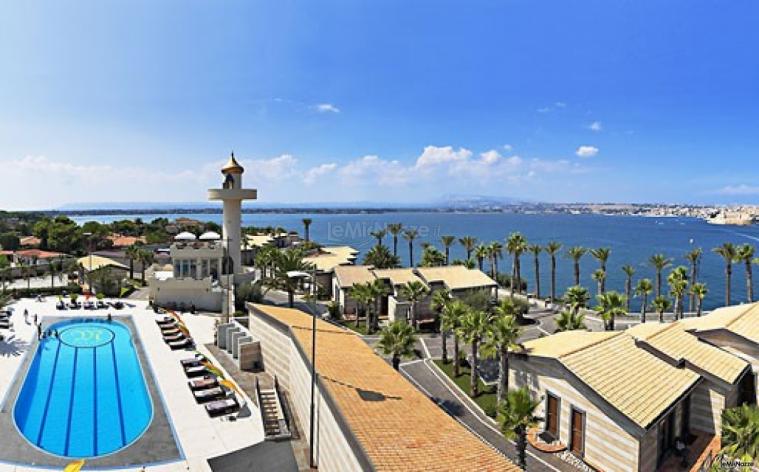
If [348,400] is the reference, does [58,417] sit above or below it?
below

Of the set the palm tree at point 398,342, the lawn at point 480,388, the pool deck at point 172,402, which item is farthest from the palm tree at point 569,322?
the pool deck at point 172,402

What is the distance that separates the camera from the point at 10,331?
37.2m

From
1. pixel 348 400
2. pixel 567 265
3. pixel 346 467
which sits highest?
pixel 348 400

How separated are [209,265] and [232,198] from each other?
7.99 metres

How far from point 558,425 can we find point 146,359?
1025 inches

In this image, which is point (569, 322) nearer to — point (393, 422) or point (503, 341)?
point (503, 341)

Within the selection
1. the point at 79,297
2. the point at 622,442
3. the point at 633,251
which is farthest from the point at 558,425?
the point at 633,251

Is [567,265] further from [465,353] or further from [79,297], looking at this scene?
[79,297]

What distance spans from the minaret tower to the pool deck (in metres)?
13.3

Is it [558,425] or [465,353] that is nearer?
[558,425]

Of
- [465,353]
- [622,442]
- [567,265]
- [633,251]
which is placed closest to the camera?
[622,442]

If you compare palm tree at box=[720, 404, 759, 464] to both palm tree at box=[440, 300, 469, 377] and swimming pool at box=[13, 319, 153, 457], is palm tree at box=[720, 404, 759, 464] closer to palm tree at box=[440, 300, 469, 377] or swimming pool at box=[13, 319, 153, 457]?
palm tree at box=[440, 300, 469, 377]

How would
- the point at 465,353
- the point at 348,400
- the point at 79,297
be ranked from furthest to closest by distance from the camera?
the point at 79,297 < the point at 465,353 < the point at 348,400

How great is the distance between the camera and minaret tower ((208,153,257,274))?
5319 centimetres
